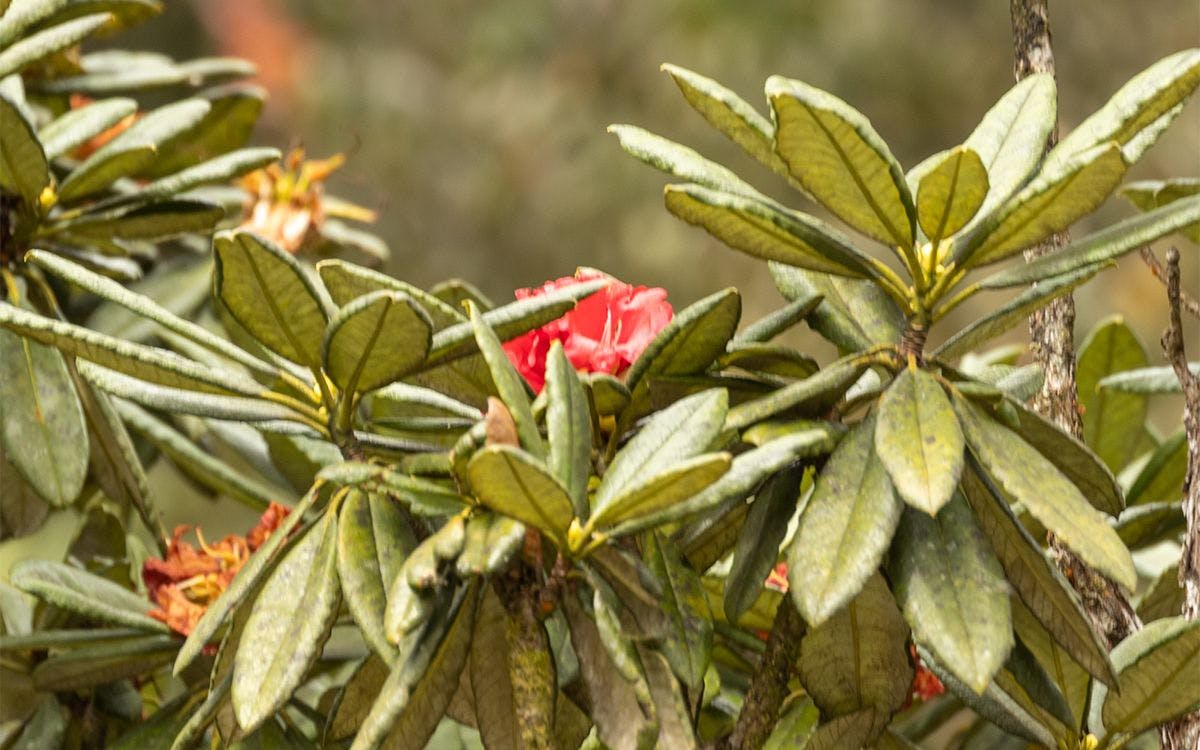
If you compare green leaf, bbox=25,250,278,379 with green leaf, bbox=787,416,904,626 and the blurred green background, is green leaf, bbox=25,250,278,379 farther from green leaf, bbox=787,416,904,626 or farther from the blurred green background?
the blurred green background

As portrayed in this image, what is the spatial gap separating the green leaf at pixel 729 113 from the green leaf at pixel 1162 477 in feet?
1.39

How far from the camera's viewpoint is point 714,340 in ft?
2.02

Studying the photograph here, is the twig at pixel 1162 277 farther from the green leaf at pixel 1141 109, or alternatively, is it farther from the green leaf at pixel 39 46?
the green leaf at pixel 39 46

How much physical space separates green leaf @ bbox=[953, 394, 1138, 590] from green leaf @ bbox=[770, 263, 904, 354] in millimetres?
74

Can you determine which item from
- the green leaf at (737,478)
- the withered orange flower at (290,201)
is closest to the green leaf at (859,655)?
the green leaf at (737,478)

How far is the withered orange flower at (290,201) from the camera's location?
1182 millimetres

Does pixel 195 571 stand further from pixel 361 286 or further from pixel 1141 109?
pixel 1141 109

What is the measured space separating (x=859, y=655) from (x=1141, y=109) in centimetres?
25

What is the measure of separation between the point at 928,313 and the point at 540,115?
10.1 feet

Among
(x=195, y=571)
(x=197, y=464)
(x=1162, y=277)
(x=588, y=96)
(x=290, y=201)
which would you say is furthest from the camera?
(x=588, y=96)

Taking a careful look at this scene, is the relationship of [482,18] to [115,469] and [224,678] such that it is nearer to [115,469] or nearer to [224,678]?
[115,469]

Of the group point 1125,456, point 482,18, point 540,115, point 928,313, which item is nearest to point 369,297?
point 928,313

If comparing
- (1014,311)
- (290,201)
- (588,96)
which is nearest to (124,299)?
(1014,311)

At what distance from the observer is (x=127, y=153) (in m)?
0.89
